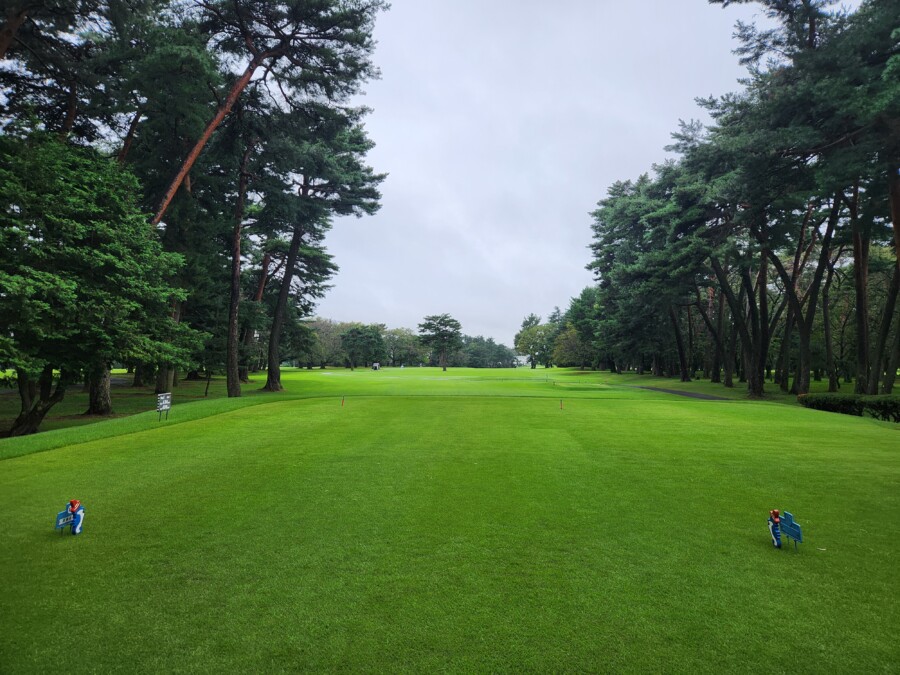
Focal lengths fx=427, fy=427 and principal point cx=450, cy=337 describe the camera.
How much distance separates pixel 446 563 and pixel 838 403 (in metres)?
20.4

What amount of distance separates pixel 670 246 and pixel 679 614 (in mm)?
28307

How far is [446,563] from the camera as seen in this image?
12.7 feet

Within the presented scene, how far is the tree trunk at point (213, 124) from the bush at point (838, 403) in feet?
88.2

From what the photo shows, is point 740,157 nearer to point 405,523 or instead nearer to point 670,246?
→ point 670,246

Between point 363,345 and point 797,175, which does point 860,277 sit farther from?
point 363,345

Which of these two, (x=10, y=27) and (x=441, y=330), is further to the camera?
(x=441, y=330)

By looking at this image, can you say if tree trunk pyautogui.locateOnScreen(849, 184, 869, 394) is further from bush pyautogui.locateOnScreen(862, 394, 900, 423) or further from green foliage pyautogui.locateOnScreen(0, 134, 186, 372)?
green foliage pyautogui.locateOnScreen(0, 134, 186, 372)

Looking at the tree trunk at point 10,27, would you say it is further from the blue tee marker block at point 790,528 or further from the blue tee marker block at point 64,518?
the blue tee marker block at point 790,528

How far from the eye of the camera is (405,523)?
15.9ft

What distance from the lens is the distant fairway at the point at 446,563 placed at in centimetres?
272

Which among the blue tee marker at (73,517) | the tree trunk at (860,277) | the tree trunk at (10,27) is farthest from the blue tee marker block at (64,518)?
the tree trunk at (860,277)

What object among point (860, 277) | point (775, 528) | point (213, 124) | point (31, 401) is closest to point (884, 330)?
point (860, 277)

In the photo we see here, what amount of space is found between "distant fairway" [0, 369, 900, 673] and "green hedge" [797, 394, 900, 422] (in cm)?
891

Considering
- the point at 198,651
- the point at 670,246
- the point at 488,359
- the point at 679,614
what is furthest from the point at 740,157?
the point at 488,359
